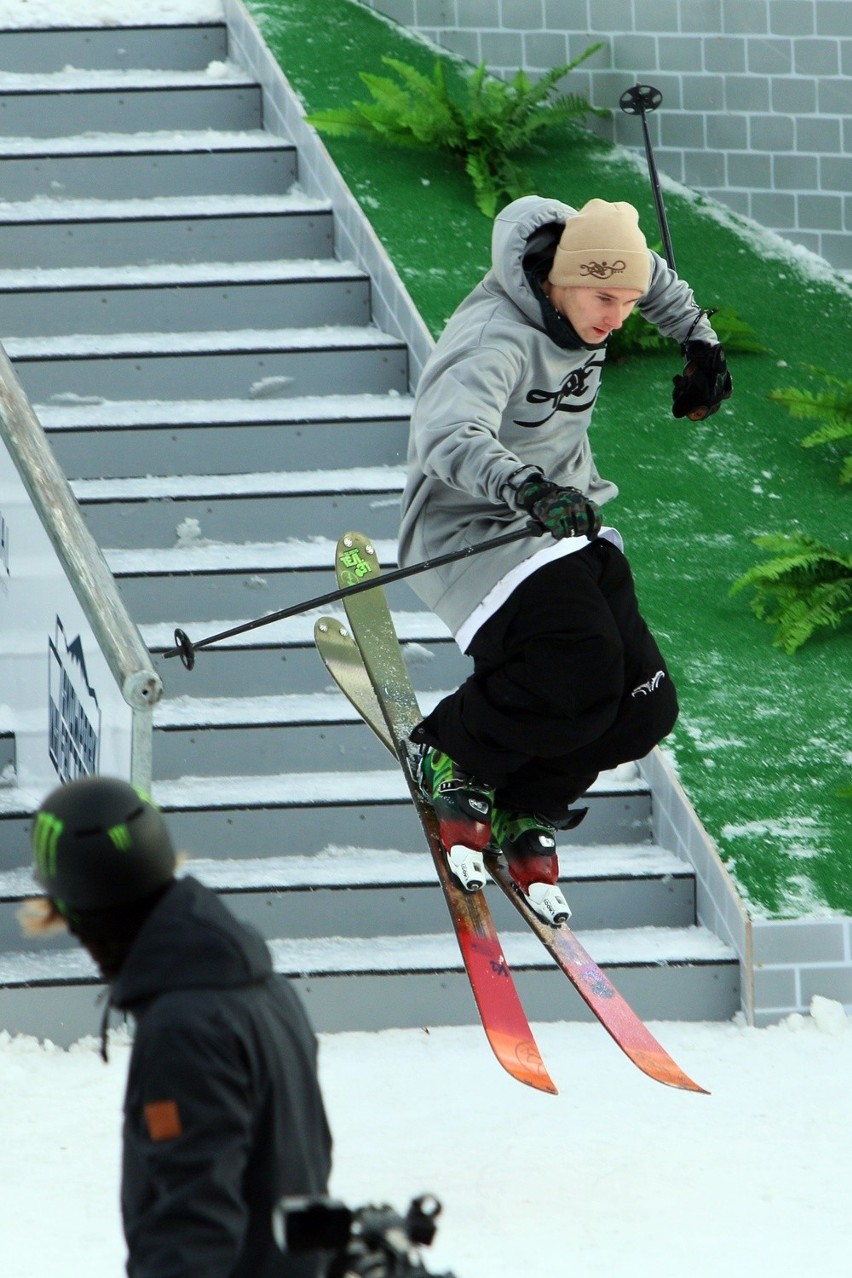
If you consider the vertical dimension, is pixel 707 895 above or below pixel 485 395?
below

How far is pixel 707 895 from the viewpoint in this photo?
4707 mm

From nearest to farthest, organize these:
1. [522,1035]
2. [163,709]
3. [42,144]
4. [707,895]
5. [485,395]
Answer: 1. [485,395]
2. [522,1035]
3. [707,895]
4. [163,709]
5. [42,144]

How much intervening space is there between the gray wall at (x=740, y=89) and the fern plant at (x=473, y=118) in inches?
13.1

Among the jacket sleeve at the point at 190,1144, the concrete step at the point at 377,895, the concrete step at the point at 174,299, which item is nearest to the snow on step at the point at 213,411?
the concrete step at the point at 174,299

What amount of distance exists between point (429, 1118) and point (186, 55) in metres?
4.88

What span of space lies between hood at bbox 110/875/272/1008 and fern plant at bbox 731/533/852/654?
3528 mm

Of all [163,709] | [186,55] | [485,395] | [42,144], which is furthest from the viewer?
[186,55]

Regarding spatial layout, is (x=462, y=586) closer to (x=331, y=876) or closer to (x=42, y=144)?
(x=331, y=876)

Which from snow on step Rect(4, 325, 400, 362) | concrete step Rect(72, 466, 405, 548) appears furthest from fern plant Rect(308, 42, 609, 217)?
concrete step Rect(72, 466, 405, 548)

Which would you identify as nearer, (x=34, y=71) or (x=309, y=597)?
(x=309, y=597)

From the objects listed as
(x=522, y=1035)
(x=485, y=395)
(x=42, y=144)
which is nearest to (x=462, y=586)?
(x=485, y=395)

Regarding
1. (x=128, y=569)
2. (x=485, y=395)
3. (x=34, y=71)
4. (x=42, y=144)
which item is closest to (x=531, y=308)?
(x=485, y=395)

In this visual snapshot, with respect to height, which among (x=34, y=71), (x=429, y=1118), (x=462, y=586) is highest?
(x=34, y=71)

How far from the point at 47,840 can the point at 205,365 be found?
13.8 ft
